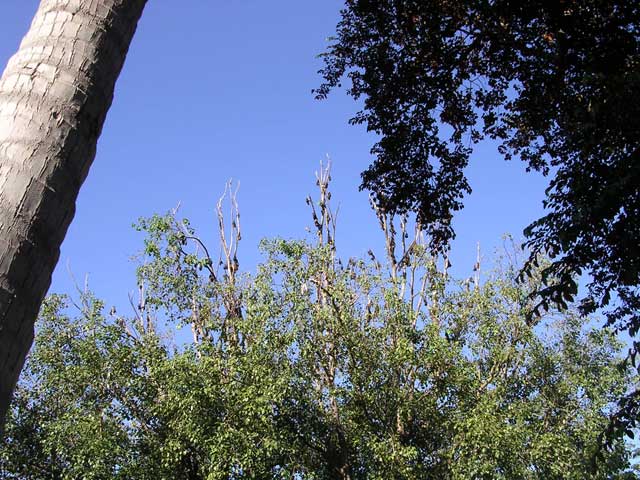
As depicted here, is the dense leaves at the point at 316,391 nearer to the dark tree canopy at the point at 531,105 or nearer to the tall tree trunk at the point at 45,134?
the dark tree canopy at the point at 531,105

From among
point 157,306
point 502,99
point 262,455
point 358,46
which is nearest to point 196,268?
point 157,306

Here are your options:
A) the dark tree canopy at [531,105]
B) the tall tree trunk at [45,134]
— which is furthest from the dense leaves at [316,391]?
the tall tree trunk at [45,134]

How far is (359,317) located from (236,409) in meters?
3.34

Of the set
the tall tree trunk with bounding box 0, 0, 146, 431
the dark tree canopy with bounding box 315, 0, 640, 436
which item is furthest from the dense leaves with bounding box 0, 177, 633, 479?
the tall tree trunk with bounding box 0, 0, 146, 431

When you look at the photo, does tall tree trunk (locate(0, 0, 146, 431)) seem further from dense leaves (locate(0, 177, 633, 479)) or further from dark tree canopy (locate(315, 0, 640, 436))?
dense leaves (locate(0, 177, 633, 479))

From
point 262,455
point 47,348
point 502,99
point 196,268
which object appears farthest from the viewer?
point 196,268

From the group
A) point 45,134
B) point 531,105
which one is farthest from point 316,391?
point 45,134

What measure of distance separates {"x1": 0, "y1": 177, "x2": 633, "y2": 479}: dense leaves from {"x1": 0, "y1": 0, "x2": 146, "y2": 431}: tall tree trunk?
12109mm

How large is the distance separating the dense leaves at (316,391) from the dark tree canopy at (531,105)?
5.49m

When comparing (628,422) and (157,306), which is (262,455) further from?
(628,422)

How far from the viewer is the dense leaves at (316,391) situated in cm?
1400

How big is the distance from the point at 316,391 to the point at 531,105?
824cm

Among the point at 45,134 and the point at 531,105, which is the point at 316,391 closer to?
the point at 531,105

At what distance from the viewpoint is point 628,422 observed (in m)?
10.1
